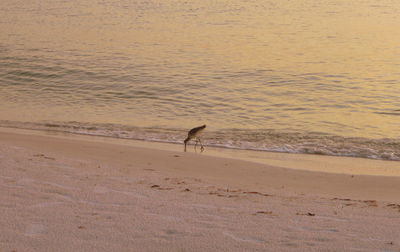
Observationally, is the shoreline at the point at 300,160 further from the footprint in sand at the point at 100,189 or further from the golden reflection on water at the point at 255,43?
the footprint in sand at the point at 100,189

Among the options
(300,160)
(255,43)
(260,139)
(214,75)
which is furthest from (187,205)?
(255,43)

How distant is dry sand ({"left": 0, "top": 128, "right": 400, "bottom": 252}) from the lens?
487 cm

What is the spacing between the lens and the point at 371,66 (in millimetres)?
22766

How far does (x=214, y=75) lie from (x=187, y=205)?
15468mm

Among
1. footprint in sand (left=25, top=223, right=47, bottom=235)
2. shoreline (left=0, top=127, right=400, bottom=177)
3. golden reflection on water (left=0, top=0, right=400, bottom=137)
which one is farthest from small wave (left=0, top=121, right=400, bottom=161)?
footprint in sand (left=25, top=223, right=47, bottom=235)

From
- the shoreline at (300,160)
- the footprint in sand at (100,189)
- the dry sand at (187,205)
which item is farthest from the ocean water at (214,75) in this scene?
the footprint in sand at (100,189)

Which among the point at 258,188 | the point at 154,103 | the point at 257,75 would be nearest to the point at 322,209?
the point at 258,188

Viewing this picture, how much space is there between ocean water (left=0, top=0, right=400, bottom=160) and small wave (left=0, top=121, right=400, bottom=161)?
0.08ft

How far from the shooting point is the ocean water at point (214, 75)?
1322cm

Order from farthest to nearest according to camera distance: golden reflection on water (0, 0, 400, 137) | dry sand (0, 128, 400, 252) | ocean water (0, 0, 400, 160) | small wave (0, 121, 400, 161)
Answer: golden reflection on water (0, 0, 400, 137), ocean water (0, 0, 400, 160), small wave (0, 121, 400, 161), dry sand (0, 128, 400, 252)

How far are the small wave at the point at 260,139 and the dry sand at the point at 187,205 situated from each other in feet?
4.67

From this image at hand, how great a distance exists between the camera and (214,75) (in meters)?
21.2

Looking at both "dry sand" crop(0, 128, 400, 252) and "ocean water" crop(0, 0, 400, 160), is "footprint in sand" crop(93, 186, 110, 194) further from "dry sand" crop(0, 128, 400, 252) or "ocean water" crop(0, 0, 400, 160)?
"ocean water" crop(0, 0, 400, 160)

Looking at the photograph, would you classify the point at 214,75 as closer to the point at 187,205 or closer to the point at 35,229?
the point at 187,205
